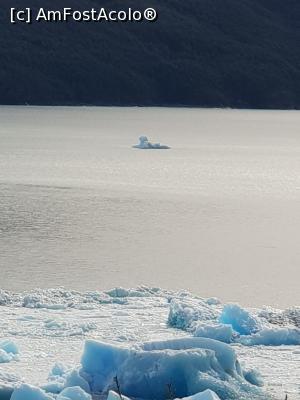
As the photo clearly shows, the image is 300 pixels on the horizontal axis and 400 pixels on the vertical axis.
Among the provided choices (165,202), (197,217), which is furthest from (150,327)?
(165,202)

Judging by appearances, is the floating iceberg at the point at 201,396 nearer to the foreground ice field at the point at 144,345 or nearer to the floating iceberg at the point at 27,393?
the foreground ice field at the point at 144,345

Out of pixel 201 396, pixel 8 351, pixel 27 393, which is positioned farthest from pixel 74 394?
pixel 8 351

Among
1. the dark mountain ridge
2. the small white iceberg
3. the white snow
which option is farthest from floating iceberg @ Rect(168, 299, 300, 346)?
the dark mountain ridge

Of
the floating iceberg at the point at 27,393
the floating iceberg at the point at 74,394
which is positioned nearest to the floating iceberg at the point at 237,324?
→ the floating iceberg at the point at 74,394

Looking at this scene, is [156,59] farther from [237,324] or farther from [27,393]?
[27,393]

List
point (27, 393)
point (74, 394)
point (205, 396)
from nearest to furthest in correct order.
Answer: point (205, 396) → point (27, 393) → point (74, 394)

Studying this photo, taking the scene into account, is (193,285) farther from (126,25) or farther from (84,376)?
(126,25)
